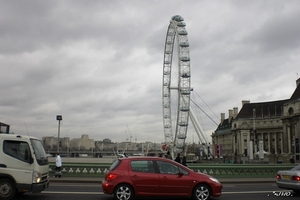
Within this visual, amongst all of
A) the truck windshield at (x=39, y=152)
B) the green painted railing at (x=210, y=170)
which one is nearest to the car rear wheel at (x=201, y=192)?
the truck windshield at (x=39, y=152)

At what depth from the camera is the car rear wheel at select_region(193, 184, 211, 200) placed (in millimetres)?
14498

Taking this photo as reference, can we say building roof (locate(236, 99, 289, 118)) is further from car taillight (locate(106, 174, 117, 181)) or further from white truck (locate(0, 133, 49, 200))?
white truck (locate(0, 133, 49, 200))

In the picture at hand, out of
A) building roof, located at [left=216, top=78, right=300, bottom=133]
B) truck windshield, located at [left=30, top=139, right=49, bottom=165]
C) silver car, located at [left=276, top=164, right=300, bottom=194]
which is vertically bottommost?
silver car, located at [left=276, top=164, right=300, bottom=194]

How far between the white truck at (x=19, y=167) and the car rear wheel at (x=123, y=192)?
9.97ft

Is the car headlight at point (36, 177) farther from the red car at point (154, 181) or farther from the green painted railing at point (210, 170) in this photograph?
the green painted railing at point (210, 170)

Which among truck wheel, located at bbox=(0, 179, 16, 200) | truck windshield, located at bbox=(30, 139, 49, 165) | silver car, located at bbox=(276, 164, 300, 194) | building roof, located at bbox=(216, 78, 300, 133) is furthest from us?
building roof, located at bbox=(216, 78, 300, 133)

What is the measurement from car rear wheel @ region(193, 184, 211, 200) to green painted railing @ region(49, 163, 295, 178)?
579 inches

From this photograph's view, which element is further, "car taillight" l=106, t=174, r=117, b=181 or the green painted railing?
the green painted railing

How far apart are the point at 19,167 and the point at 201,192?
282 inches

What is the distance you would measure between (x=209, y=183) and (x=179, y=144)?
208ft

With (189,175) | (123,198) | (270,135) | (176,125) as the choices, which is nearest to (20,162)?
(123,198)

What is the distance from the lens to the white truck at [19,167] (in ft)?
46.4

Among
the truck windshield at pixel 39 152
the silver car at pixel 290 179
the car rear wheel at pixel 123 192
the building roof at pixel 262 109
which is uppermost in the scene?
the building roof at pixel 262 109

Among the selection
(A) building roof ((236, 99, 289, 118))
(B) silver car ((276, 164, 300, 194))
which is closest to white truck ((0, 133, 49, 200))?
(B) silver car ((276, 164, 300, 194))
